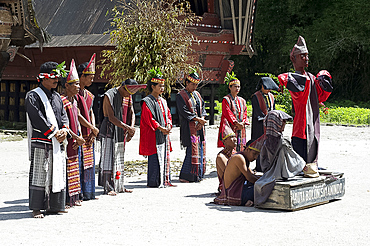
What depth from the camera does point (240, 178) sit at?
7.45 metres

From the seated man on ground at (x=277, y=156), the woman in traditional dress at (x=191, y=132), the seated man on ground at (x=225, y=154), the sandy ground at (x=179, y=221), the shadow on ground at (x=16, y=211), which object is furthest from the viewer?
the woman in traditional dress at (x=191, y=132)

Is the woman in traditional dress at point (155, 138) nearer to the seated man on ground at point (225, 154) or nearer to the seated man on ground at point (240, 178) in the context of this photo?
the seated man on ground at point (225, 154)

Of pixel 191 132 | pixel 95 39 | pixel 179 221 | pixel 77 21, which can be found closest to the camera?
pixel 179 221

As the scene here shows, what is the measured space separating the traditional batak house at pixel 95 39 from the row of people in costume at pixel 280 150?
1128 cm

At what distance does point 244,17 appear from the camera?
1998 cm

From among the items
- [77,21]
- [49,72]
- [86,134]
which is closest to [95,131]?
[86,134]

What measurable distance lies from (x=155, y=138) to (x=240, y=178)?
193 cm

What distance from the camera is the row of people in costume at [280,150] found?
7.24 meters

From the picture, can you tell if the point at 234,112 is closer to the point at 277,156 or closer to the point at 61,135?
the point at 277,156

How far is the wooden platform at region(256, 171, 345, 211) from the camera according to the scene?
22.8ft

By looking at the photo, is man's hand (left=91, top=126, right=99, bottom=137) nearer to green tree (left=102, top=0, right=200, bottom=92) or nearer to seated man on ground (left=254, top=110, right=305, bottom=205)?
seated man on ground (left=254, top=110, right=305, bottom=205)

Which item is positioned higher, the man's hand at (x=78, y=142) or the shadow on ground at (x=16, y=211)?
the man's hand at (x=78, y=142)

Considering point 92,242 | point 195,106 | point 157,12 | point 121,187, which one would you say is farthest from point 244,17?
point 92,242

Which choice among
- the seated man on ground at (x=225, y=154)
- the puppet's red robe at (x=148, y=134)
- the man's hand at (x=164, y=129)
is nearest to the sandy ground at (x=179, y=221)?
the seated man on ground at (x=225, y=154)
